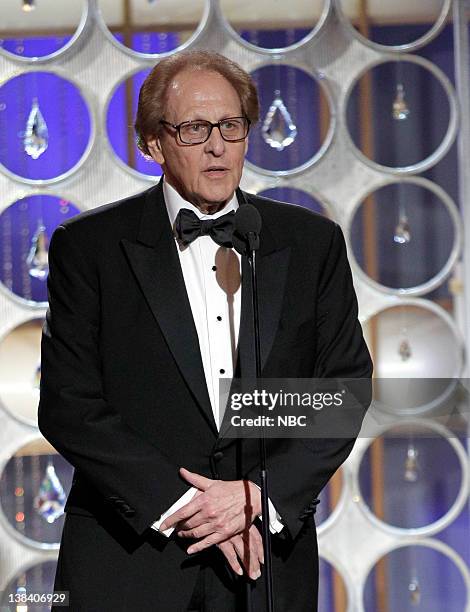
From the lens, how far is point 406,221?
2832 millimetres

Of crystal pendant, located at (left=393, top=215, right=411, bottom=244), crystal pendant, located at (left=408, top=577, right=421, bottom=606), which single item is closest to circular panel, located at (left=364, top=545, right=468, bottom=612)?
crystal pendant, located at (left=408, top=577, right=421, bottom=606)

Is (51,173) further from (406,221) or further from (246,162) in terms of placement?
(406,221)

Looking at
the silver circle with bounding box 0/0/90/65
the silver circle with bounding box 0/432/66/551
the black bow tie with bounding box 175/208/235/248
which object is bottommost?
the silver circle with bounding box 0/432/66/551

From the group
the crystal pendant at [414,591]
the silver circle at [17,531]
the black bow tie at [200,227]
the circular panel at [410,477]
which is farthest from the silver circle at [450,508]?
the black bow tie at [200,227]

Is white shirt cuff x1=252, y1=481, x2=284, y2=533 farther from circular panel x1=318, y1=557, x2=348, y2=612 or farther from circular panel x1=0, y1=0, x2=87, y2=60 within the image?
circular panel x1=0, y1=0, x2=87, y2=60

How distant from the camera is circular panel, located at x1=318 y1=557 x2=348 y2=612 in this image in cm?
288

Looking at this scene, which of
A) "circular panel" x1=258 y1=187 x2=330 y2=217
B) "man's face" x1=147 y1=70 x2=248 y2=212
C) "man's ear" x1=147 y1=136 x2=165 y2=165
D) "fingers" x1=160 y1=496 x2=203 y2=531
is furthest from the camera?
"circular panel" x1=258 y1=187 x2=330 y2=217

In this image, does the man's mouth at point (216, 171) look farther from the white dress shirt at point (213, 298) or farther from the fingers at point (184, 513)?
the fingers at point (184, 513)

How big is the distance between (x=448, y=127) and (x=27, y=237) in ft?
3.51

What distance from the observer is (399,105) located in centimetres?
282

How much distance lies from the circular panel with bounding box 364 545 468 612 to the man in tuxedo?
0.86m

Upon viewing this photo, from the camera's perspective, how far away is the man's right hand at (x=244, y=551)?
195cm

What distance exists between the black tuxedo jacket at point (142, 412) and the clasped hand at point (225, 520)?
0.10ft

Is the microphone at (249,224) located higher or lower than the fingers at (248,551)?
higher
